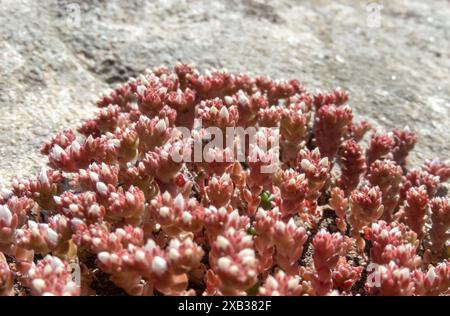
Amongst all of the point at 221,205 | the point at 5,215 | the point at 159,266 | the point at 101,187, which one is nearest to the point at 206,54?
the point at 221,205

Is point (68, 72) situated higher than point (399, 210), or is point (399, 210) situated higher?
point (68, 72)

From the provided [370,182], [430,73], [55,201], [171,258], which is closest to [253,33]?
[430,73]

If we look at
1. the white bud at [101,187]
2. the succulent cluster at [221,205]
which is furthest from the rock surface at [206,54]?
the white bud at [101,187]

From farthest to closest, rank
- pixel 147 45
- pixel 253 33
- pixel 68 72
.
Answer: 1. pixel 253 33
2. pixel 147 45
3. pixel 68 72

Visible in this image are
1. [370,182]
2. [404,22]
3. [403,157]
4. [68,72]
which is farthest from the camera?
[404,22]

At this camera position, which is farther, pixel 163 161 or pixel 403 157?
pixel 403 157

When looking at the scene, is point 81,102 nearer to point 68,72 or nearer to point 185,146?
point 68,72

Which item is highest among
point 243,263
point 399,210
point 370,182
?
point 243,263

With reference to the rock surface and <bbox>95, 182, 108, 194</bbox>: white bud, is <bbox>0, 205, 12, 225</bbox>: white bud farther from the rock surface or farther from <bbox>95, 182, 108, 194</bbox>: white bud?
the rock surface
